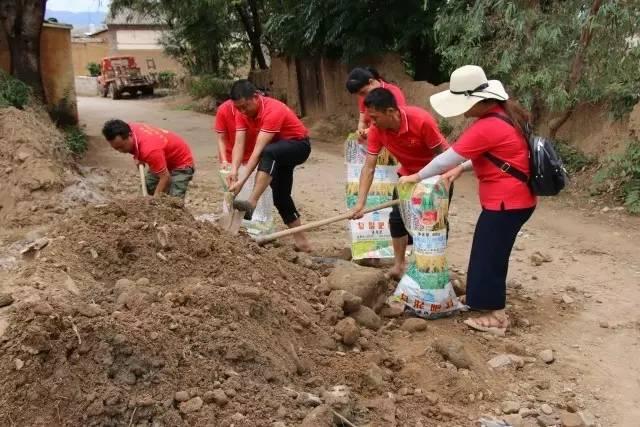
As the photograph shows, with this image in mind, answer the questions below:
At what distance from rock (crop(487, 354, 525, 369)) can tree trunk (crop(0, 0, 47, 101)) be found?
408 inches

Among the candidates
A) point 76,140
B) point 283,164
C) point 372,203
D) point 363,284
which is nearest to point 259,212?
point 283,164

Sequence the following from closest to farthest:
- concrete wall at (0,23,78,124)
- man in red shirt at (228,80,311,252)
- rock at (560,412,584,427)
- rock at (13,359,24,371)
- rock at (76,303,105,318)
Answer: rock at (13,359,24,371)
rock at (76,303,105,318)
rock at (560,412,584,427)
man in red shirt at (228,80,311,252)
concrete wall at (0,23,78,124)

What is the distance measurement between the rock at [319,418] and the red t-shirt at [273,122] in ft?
8.93

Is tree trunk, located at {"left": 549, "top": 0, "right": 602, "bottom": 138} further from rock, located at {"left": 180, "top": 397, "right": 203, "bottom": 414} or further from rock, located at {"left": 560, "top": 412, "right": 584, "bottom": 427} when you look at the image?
rock, located at {"left": 180, "top": 397, "right": 203, "bottom": 414}

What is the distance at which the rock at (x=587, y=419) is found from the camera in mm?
3064

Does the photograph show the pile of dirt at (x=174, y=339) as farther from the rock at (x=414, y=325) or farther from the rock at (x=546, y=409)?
the rock at (x=546, y=409)

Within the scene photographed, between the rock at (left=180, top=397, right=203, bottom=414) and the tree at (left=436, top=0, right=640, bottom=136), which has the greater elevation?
the tree at (left=436, top=0, right=640, bottom=136)

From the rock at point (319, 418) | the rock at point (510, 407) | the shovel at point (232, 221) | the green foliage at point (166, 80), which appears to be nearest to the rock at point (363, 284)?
the shovel at point (232, 221)

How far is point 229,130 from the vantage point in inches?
218

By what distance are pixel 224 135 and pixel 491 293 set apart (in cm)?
273

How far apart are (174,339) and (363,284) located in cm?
152

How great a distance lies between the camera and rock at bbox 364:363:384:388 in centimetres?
318

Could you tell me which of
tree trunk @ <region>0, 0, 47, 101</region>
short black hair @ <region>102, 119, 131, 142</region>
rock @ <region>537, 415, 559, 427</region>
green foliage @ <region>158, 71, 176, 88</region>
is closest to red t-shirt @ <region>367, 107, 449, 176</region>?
rock @ <region>537, 415, 559, 427</region>

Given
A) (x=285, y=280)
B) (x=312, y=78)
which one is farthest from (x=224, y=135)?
(x=312, y=78)
